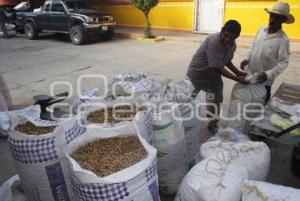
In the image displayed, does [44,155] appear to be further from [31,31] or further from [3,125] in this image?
[31,31]

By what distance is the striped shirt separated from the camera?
3.42m

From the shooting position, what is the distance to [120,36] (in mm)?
13148

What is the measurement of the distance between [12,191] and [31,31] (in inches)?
473

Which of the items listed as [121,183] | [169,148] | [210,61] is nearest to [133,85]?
[169,148]

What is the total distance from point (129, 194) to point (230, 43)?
2250 millimetres

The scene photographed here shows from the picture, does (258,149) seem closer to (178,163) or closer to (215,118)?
(178,163)

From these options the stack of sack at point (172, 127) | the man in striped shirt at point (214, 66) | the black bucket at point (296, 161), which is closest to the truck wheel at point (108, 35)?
the man in striped shirt at point (214, 66)

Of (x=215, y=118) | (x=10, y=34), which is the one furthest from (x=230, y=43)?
(x=10, y=34)

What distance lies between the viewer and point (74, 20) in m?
11.5

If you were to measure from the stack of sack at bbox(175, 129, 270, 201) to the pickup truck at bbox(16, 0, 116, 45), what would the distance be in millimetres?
9668

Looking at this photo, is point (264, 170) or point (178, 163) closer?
point (264, 170)

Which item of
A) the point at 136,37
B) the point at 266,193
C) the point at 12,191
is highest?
the point at 266,193

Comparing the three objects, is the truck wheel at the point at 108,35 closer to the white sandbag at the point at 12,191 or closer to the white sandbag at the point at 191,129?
the white sandbag at the point at 191,129

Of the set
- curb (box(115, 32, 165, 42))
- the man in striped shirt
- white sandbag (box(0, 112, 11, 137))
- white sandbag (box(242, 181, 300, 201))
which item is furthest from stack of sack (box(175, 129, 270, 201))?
curb (box(115, 32, 165, 42))
